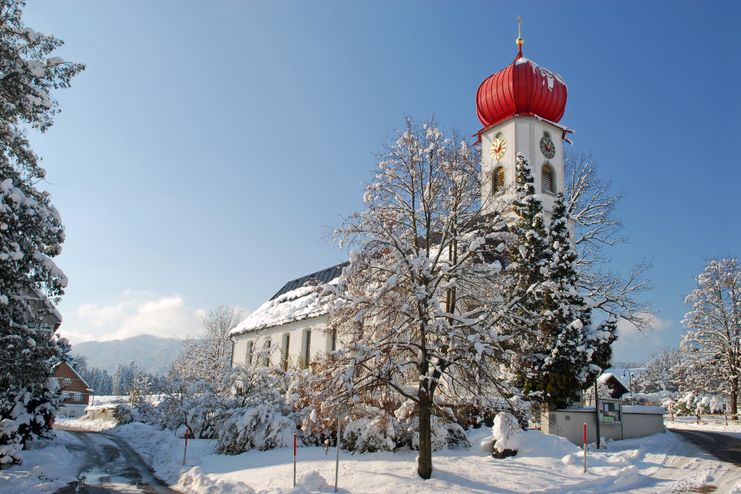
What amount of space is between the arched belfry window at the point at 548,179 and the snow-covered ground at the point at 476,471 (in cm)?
1805

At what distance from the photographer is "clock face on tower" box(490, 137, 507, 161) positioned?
35.9 metres

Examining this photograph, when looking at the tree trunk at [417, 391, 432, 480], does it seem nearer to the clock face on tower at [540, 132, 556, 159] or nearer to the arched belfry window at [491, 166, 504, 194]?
the arched belfry window at [491, 166, 504, 194]

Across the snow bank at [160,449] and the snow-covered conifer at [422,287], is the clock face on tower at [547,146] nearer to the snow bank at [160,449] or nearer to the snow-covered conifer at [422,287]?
the snow-covered conifer at [422,287]

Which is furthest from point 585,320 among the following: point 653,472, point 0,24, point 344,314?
point 0,24

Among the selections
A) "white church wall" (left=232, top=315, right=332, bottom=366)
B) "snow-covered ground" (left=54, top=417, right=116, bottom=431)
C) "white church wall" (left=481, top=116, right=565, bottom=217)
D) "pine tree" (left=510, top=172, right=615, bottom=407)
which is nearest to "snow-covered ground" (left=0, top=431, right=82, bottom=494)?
"white church wall" (left=232, top=315, right=332, bottom=366)

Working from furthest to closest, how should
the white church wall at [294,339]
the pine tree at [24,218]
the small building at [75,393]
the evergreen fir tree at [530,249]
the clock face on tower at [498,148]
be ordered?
the small building at [75,393] < the clock face on tower at [498,148] < the white church wall at [294,339] < the evergreen fir tree at [530,249] < the pine tree at [24,218]

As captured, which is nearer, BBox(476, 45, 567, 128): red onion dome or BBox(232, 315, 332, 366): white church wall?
BBox(232, 315, 332, 366): white church wall

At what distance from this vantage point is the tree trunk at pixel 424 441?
1395cm

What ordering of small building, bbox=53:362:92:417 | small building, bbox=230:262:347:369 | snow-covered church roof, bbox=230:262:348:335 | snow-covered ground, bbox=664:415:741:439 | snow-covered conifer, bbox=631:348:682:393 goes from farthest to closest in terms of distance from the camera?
snow-covered conifer, bbox=631:348:682:393
small building, bbox=53:362:92:417
snow-covered church roof, bbox=230:262:348:335
small building, bbox=230:262:347:369
snow-covered ground, bbox=664:415:741:439

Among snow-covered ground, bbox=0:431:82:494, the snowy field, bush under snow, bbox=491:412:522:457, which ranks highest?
bush under snow, bbox=491:412:522:457

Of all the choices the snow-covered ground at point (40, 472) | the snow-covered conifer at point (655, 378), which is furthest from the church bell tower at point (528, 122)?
the snow-covered conifer at point (655, 378)

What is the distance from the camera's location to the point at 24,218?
13391mm

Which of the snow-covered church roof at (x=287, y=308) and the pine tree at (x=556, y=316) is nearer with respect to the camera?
the pine tree at (x=556, y=316)

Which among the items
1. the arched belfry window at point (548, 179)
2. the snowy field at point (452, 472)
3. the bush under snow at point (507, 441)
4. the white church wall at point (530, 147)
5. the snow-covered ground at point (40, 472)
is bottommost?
the snow-covered ground at point (40, 472)
